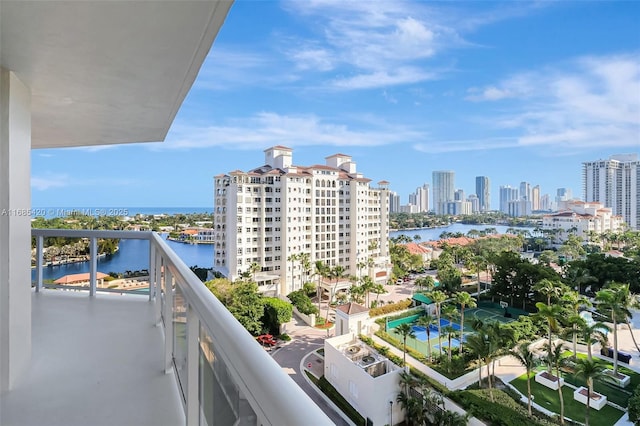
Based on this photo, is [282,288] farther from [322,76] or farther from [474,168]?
[474,168]

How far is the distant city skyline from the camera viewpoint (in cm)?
4678

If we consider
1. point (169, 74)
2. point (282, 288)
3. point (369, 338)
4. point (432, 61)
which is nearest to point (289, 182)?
point (282, 288)

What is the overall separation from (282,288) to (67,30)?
2527 cm

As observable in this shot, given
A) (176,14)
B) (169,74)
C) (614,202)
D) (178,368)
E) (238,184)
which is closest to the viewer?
(176,14)

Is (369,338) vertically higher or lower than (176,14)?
lower

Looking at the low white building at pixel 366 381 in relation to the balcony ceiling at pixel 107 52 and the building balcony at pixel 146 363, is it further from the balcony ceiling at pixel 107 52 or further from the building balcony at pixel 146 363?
the balcony ceiling at pixel 107 52

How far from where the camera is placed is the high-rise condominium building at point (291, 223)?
25000 millimetres

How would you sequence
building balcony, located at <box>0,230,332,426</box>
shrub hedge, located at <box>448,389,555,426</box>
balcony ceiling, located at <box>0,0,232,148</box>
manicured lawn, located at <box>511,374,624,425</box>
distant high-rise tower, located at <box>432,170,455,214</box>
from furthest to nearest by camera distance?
1. distant high-rise tower, located at <box>432,170,455,214</box>
2. manicured lawn, located at <box>511,374,624,425</box>
3. shrub hedge, located at <box>448,389,555,426</box>
4. balcony ceiling, located at <box>0,0,232,148</box>
5. building balcony, located at <box>0,230,332,426</box>

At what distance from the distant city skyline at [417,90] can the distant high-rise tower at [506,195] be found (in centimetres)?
694

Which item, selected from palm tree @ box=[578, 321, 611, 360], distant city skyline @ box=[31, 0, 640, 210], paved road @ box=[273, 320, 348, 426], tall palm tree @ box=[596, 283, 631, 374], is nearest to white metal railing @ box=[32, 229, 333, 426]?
paved road @ box=[273, 320, 348, 426]

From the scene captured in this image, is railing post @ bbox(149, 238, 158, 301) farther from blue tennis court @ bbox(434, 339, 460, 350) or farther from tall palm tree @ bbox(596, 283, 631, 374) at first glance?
tall palm tree @ bbox(596, 283, 631, 374)

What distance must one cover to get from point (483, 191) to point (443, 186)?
1454 centimetres

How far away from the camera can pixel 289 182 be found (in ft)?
86.0

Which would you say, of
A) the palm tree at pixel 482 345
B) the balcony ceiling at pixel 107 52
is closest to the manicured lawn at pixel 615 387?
the palm tree at pixel 482 345
